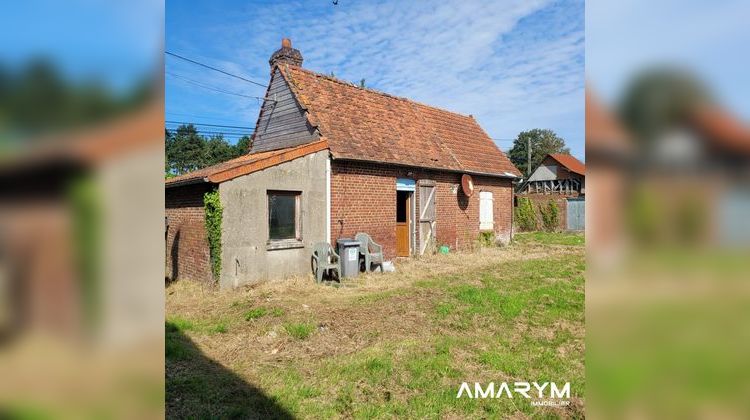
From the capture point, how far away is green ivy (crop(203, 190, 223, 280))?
8805 millimetres

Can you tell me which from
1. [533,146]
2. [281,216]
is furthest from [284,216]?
[533,146]

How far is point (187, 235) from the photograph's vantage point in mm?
10242

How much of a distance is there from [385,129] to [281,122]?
3567 mm

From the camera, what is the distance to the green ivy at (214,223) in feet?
28.9

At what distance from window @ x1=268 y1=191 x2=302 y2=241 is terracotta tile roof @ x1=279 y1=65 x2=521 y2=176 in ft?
5.92

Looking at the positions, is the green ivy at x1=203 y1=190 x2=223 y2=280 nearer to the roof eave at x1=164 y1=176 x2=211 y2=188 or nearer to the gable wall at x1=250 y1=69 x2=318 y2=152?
the roof eave at x1=164 y1=176 x2=211 y2=188

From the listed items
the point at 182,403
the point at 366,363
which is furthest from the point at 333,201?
the point at 182,403
